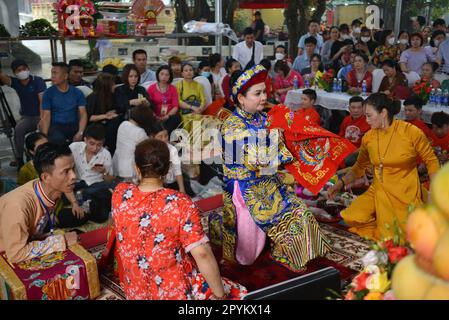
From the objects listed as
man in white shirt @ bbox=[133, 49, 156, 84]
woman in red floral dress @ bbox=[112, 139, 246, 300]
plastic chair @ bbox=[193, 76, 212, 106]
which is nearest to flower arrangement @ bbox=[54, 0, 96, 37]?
man in white shirt @ bbox=[133, 49, 156, 84]

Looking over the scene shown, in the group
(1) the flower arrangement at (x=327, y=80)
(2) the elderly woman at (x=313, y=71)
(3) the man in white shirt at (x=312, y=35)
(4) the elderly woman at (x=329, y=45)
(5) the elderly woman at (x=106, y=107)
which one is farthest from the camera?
(4) the elderly woman at (x=329, y=45)

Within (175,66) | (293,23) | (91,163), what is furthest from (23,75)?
(293,23)

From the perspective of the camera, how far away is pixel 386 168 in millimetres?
4387

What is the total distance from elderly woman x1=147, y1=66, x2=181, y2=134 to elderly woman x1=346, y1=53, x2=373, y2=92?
8.67ft

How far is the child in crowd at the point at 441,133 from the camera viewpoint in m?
5.66

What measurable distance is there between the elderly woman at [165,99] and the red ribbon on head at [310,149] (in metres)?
2.67

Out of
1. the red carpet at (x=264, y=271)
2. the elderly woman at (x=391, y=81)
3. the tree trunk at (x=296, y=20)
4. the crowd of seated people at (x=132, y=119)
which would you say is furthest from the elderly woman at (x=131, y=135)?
the tree trunk at (x=296, y=20)

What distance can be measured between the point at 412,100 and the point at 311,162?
2586mm

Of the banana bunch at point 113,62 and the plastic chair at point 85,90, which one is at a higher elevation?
the banana bunch at point 113,62

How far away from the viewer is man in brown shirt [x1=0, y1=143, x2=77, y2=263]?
3197 millimetres

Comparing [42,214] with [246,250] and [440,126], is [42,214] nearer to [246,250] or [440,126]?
[246,250]

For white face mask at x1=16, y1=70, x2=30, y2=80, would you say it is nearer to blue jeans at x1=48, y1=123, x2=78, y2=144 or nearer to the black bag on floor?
blue jeans at x1=48, y1=123, x2=78, y2=144

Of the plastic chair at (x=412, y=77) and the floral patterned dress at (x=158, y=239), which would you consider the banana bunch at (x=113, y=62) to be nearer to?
the plastic chair at (x=412, y=77)
